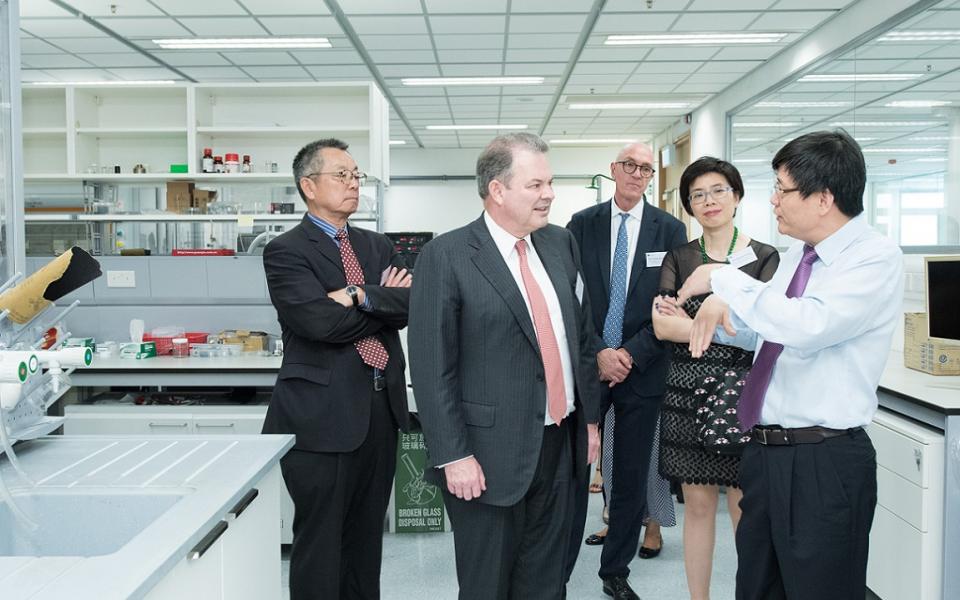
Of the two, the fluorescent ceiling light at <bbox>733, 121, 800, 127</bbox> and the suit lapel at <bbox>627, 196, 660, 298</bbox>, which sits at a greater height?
the fluorescent ceiling light at <bbox>733, 121, 800, 127</bbox>

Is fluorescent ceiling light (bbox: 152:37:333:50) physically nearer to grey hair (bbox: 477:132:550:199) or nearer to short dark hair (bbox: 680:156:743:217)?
short dark hair (bbox: 680:156:743:217)

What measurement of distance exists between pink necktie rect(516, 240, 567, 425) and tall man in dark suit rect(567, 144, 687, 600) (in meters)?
0.85

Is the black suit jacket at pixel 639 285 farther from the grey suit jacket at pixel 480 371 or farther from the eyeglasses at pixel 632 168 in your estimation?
the grey suit jacket at pixel 480 371

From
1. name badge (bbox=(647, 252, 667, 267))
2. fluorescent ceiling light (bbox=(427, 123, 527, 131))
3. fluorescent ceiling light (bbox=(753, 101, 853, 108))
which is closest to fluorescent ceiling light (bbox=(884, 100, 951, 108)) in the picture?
fluorescent ceiling light (bbox=(753, 101, 853, 108))

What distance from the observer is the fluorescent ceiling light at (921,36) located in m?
4.06

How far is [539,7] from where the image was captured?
5457 mm

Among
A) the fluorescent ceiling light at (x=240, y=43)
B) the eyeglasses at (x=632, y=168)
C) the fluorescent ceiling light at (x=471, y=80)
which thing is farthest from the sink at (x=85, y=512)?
the fluorescent ceiling light at (x=471, y=80)

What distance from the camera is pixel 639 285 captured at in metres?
2.70

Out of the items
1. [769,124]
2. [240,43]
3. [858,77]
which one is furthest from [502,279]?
[769,124]

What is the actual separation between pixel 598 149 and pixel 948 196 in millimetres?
9028

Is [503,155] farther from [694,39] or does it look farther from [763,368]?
[694,39]

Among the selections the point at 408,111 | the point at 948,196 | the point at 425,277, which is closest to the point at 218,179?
the point at 425,277

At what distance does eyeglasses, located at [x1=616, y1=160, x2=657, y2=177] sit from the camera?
2.70 metres

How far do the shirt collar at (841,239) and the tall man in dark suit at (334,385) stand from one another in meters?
1.08
